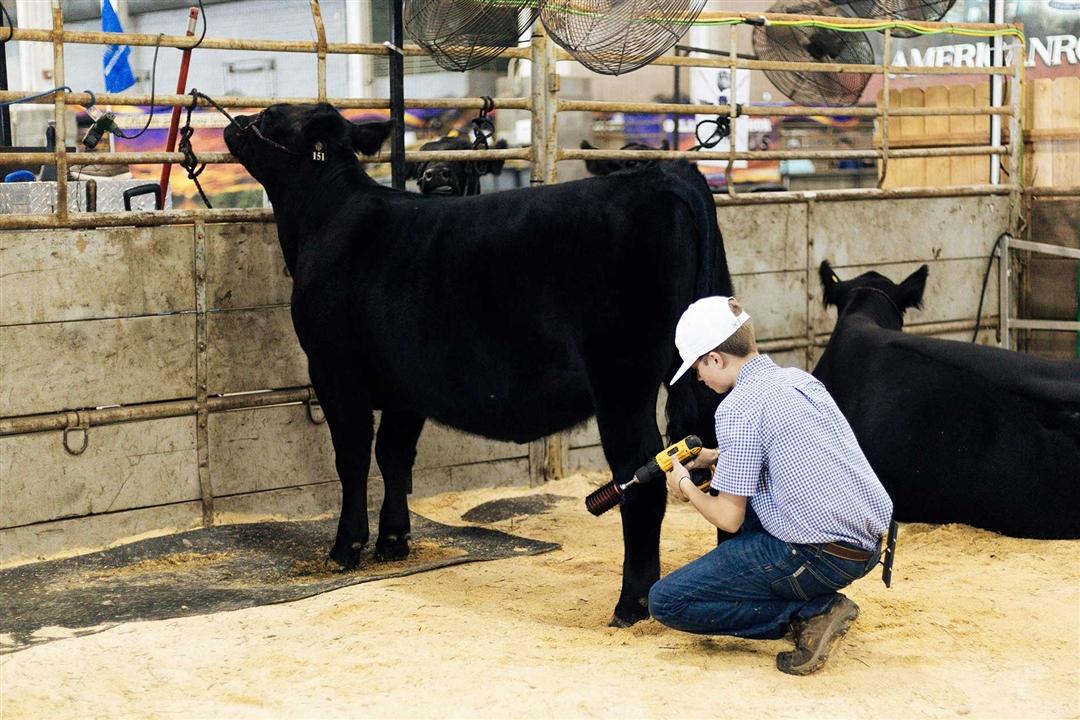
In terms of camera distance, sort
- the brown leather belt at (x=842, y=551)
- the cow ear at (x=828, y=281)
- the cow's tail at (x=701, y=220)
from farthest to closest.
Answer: the cow ear at (x=828, y=281), the cow's tail at (x=701, y=220), the brown leather belt at (x=842, y=551)

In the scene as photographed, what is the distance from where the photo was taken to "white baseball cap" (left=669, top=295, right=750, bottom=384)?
4.13 metres

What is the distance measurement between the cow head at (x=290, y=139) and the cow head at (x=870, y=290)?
120 inches

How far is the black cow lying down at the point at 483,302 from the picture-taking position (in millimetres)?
4992

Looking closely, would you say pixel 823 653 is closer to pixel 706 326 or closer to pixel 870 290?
pixel 706 326

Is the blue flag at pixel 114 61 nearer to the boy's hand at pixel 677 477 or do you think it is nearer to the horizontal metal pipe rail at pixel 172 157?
the horizontal metal pipe rail at pixel 172 157

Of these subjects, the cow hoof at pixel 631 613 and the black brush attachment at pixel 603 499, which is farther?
the cow hoof at pixel 631 613

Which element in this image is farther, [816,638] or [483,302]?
[483,302]

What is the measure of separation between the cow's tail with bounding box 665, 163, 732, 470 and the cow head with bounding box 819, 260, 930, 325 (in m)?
2.50

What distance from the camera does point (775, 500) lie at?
421cm

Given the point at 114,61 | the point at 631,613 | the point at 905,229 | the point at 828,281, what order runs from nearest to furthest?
the point at 631,613, the point at 114,61, the point at 828,281, the point at 905,229

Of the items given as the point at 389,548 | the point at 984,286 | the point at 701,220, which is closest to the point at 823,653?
the point at 701,220

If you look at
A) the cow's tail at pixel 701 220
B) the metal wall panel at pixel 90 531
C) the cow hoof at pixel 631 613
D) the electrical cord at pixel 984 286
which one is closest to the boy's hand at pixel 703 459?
the cow hoof at pixel 631 613

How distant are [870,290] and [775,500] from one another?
3.68m

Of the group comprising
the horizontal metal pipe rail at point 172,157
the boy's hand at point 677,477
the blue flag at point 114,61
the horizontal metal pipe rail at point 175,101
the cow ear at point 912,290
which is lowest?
the boy's hand at point 677,477
